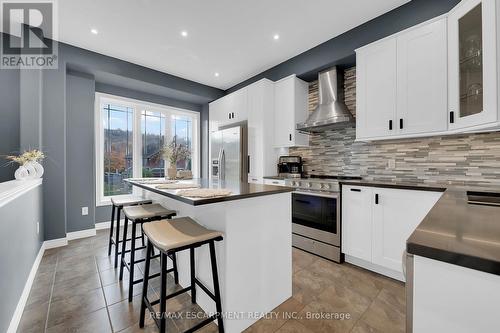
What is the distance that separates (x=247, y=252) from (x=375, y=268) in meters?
1.63

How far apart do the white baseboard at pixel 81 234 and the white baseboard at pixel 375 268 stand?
3836 millimetres

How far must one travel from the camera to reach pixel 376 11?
7.89 feet

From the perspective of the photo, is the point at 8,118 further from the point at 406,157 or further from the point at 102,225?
the point at 406,157

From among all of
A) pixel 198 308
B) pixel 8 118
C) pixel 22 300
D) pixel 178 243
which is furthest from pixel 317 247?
pixel 8 118

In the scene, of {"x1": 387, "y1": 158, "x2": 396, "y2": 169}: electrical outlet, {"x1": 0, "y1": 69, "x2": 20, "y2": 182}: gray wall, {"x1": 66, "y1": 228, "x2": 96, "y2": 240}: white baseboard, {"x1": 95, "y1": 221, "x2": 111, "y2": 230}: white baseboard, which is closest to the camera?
{"x1": 387, "y1": 158, "x2": 396, "y2": 169}: electrical outlet

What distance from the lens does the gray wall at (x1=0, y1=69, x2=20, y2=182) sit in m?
2.75

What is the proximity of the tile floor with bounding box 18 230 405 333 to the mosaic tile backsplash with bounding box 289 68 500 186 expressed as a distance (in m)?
1.23

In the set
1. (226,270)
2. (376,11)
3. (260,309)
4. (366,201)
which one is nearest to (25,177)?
(226,270)

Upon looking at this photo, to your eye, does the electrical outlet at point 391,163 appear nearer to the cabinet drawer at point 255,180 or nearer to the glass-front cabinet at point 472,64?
the glass-front cabinet at point 472,64

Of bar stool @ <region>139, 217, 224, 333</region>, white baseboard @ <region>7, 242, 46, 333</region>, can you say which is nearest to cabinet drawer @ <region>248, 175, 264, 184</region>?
bar stool @ <region>139, 217, 224, 333</region>

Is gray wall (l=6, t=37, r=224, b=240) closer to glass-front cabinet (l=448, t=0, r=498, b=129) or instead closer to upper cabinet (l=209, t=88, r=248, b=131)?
upper cabinet (l=209, t=88, r=248, b=131)

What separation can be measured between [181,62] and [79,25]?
135cm

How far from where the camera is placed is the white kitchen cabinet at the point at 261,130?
11.5 feet

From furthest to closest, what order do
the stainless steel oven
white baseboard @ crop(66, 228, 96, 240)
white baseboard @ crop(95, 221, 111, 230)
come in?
white baseboard @ crop(95, 221, 111, 230) → white baseboard @ crop(66, 228, 96, 240) → the stainless steel oven
